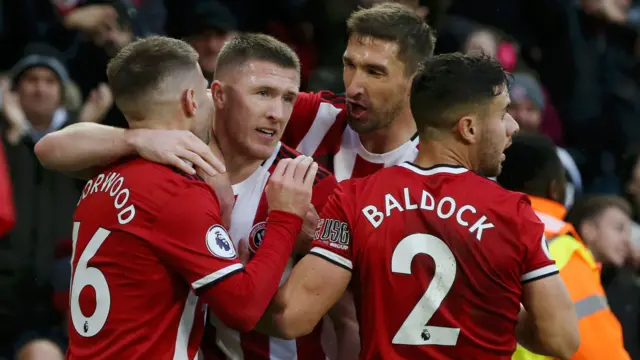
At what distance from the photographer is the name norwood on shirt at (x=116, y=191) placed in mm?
3543

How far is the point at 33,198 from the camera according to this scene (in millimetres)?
6660

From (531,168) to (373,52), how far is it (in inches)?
37.0

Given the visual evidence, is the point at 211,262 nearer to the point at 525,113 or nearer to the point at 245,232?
the point at 245,232

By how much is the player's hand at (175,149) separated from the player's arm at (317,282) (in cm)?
45

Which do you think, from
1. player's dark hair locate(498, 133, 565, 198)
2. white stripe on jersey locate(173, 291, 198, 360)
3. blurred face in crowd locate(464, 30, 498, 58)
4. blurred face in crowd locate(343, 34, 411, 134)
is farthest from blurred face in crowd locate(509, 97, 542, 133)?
white stripe on jersey locate(173, 291, 198, 360)

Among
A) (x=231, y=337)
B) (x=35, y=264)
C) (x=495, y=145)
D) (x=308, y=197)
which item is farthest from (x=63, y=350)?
(x=495, y=145)

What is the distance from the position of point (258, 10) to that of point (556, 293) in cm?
582

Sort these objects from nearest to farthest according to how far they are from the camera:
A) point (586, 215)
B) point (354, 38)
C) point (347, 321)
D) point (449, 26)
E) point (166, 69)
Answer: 1. point (166, 69)
2. point (347, 321)
3. point (354, 38)
4. point (586, 215)
5. point (449, 26)

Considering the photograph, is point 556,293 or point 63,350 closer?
point 556,293

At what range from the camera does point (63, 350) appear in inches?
247

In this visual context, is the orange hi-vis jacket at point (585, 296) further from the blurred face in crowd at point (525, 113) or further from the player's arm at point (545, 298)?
the blurred face in crowd at point (525, 113)

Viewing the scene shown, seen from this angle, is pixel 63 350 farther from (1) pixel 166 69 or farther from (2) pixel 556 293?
(2) pixel 556 293

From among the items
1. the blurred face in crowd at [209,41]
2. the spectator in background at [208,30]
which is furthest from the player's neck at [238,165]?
the blurred face in crowd at [209,41]

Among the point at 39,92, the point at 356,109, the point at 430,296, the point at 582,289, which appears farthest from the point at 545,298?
the point at 39,92
